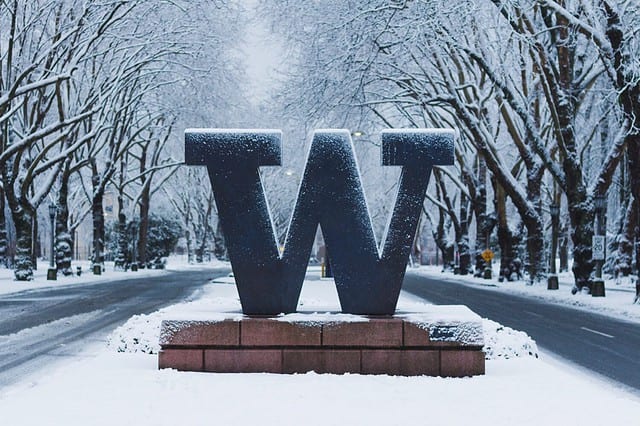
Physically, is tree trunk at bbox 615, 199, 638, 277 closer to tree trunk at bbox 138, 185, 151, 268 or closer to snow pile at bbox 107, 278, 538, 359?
Result: snow pile at bbox 107, 278, 538, 359

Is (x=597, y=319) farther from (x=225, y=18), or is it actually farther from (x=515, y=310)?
(x=225, y=18)

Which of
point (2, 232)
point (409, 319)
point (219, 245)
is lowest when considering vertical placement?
point (219, 245)

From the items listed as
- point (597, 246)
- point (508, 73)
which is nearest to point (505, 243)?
point (508, 73)

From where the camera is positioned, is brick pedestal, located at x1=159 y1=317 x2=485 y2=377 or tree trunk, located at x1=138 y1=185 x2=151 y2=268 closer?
brick pedestal, located at x1=159 y1=317 x2=485 y2=377

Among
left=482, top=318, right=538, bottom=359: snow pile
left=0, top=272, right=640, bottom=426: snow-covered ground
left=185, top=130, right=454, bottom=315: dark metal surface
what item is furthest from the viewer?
left=482, top=318, right=538, bottom=359: snow pile

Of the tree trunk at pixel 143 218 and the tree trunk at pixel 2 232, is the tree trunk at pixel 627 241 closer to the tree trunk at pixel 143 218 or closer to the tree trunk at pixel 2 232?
the tree trunk at pixel 143 218

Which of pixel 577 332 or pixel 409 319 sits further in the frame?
pixel 577 332

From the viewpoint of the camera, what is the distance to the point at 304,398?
24.3 feet

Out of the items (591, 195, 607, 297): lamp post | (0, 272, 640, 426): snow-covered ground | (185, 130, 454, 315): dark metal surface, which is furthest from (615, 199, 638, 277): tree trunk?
(0, 272, 640, 426): snow-covered ground

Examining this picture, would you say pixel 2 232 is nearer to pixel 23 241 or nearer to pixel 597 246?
pixel 23 241

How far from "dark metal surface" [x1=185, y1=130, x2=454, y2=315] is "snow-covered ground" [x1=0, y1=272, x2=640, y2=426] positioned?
1148 millimetres

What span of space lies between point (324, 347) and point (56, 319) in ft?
31.0

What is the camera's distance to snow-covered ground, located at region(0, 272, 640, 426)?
21.6 ft

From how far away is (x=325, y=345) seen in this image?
8.80 meters
